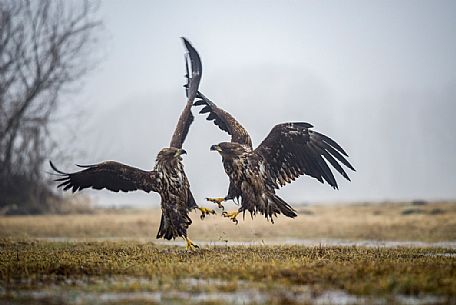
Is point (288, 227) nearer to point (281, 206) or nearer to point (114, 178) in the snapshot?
point (281, 206)

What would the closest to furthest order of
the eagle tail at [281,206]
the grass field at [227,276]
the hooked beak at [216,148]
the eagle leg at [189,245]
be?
1. the grass field at [227,276]
2. the hooked beak at [216,148]
3. the eagle leg at [189,245]
4. the eagle tail at [281,206]

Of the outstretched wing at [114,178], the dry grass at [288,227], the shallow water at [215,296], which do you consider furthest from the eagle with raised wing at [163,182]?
the dry grass at [288,227]

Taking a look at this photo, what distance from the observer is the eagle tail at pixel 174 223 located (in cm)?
1410

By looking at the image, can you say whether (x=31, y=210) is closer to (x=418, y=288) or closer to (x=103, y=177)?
(x=103, y=177)

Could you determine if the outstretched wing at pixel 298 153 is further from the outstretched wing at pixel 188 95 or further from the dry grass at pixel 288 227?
the dry grass at pixel 288 227

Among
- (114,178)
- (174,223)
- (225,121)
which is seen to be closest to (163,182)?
(174,223)

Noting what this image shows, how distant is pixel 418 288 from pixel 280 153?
676 centimetres

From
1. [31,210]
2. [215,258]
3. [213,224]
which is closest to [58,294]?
[215,258]

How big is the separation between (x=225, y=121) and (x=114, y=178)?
2899mm

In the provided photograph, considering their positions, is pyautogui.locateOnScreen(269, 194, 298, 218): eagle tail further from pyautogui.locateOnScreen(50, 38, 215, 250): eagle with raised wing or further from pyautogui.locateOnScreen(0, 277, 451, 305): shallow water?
pyautogui.locateOnScreen(0, 277, 451, 305): shallow water

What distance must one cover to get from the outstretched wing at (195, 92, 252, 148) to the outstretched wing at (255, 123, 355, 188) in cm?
50

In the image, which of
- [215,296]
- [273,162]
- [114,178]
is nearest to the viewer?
[215,296]

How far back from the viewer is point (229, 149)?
14094 millimetres

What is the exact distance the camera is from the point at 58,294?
8422 mm
